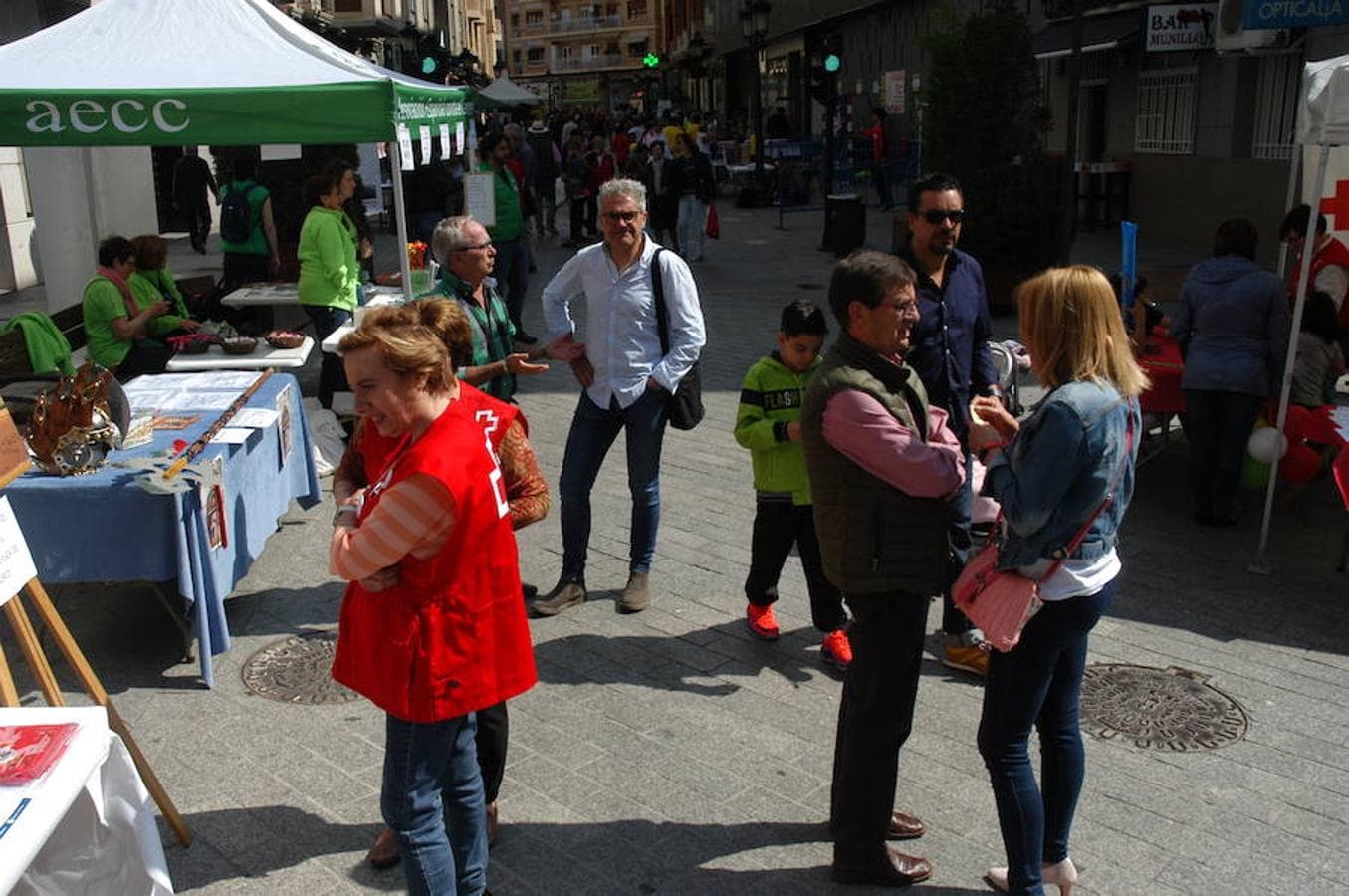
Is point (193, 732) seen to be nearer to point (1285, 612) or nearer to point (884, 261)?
point (884, 261)

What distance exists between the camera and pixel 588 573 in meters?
6.23

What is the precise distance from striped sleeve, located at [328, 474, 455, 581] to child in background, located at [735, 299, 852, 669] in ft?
6.94

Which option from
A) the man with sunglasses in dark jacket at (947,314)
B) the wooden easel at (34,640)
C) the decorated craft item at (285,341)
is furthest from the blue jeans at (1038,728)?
the decorated craft item at (285,341)

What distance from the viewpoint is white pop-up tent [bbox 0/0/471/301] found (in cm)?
650

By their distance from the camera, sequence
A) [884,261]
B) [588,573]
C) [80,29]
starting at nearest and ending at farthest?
[884,261]
[588,573]
[80,29]

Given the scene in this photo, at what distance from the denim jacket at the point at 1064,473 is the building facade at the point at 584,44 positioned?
93.0 meters

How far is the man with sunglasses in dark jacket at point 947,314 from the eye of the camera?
456 cm

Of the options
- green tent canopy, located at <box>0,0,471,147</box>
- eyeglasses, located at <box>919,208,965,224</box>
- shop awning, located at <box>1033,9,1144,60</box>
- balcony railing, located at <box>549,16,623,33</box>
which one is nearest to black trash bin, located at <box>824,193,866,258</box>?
shop awning, located at <box>1033,9,1144,60</box>

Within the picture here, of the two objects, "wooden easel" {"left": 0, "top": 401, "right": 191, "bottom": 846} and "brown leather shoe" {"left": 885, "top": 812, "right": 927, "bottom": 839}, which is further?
"brown leather shoe" {"left": 885, "top": 812, "right": 927, "bottom": 839}

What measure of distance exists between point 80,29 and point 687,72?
2370 inches

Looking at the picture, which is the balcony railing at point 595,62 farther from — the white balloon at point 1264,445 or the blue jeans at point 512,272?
the white balloon at point 1264,445

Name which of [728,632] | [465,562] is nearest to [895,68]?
[728,632]

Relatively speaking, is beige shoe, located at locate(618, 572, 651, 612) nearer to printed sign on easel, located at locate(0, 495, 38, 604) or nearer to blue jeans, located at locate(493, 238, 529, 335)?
printed sign on easel, located at locate(0, 495, 38, 604)

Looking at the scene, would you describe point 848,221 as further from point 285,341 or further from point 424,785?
point 424,785
